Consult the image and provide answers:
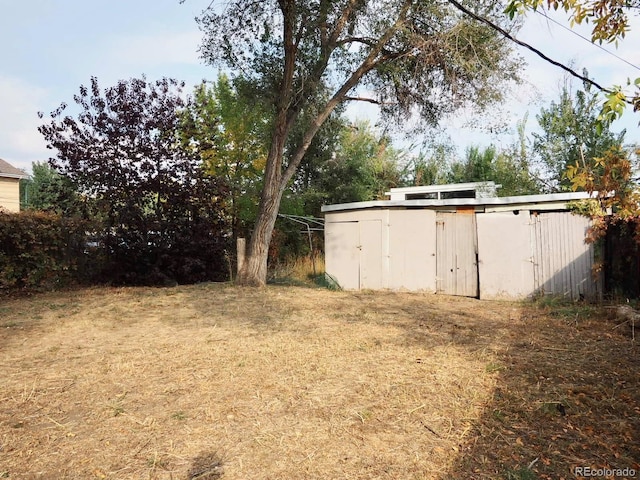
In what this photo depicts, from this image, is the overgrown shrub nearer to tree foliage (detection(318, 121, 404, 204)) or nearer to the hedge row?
the hedge row

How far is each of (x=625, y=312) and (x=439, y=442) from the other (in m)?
5.63

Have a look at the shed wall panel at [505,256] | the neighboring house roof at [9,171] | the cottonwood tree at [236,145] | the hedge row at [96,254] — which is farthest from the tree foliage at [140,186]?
the neighboring house roof at [9,171]

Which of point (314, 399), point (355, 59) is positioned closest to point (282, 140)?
point (355, 59)

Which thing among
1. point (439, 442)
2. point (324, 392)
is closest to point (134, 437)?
point (324, 392)

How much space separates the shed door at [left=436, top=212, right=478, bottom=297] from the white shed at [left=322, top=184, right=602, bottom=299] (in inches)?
0.9

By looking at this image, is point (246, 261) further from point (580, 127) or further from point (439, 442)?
point (580, 127)

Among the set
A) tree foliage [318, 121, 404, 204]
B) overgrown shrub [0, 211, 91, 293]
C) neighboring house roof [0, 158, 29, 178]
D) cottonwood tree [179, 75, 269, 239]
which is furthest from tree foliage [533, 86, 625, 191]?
neighboring house roof [0, 158, 29, 178]

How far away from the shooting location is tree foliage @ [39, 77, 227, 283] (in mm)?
11258

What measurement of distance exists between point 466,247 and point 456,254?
0.30 metres

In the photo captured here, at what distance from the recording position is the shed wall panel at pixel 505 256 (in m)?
10.0

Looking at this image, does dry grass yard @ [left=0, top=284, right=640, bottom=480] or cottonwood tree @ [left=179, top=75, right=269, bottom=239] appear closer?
dry grass yard @ [left=0, top=284, right=640, bottom=480]

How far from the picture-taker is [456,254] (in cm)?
1093

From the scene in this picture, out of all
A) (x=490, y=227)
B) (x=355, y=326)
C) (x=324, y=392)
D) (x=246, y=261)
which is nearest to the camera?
(x=324, y=392)

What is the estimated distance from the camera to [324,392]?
4.02 meters
